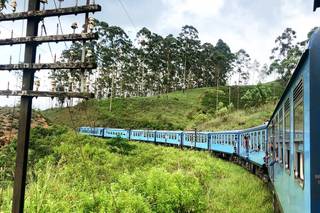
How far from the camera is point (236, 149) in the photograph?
24453mm

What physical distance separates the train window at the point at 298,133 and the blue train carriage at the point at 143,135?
3920 centimetres

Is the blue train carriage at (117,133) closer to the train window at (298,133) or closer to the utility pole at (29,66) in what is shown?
the utility pole at (29,66)

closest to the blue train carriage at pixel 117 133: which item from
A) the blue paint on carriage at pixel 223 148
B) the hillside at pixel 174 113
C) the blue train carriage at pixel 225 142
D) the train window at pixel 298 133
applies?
the hillside at pixel 174 113

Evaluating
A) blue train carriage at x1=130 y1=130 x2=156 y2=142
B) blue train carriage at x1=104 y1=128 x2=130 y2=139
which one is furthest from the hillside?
blue train carriage at x1=130 y1=130 x2=156 y2=142

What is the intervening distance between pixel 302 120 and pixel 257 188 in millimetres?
11634

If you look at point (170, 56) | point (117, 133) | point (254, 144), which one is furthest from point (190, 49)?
point (254, 144)

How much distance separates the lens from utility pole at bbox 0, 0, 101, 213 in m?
6.32

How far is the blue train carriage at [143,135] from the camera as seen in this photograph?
4434cm

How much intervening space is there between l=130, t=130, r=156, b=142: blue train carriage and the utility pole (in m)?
37.4

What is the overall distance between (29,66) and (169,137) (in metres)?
34.5

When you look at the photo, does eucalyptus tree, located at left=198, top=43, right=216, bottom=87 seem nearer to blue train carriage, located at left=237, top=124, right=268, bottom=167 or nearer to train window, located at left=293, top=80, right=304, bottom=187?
blue train carriage, located at left=237, top=124, right=268, bottom=167

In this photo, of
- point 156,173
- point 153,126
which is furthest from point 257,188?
point 153,126

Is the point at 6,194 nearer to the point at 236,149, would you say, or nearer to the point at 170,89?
the point at 236,149

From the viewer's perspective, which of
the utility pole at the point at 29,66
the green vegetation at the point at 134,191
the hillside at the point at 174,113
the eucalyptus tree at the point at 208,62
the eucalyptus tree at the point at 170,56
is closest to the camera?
the utility pole at the point at 29,66
